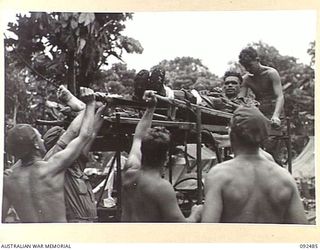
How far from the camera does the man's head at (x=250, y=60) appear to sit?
2.91 feet

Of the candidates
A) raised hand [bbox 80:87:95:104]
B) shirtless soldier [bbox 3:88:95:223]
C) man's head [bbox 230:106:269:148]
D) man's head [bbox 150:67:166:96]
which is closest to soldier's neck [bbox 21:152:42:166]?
shirtless soldier [bbox 3:88:95:223]

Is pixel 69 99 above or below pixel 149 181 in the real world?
above

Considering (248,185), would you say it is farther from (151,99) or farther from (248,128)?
(151,99)

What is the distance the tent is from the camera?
2.80 ft

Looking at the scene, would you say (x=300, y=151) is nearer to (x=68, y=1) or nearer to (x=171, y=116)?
(x=171, y=116)

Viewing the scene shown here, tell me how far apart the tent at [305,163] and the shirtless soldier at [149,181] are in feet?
0.58

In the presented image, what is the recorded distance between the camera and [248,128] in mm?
810

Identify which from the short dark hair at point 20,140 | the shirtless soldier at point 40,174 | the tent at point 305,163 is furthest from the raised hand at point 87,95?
the tent at point 305,163

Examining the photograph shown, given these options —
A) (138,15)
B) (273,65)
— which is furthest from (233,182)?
(138,15)

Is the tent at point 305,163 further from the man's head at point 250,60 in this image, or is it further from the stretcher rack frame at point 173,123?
the man's head at point 250,60

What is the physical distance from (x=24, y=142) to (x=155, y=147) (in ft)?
0.74

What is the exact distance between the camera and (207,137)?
2.87 feet

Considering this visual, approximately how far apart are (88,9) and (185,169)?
0.33 metres

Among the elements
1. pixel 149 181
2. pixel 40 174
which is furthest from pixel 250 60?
pixel 40 174
